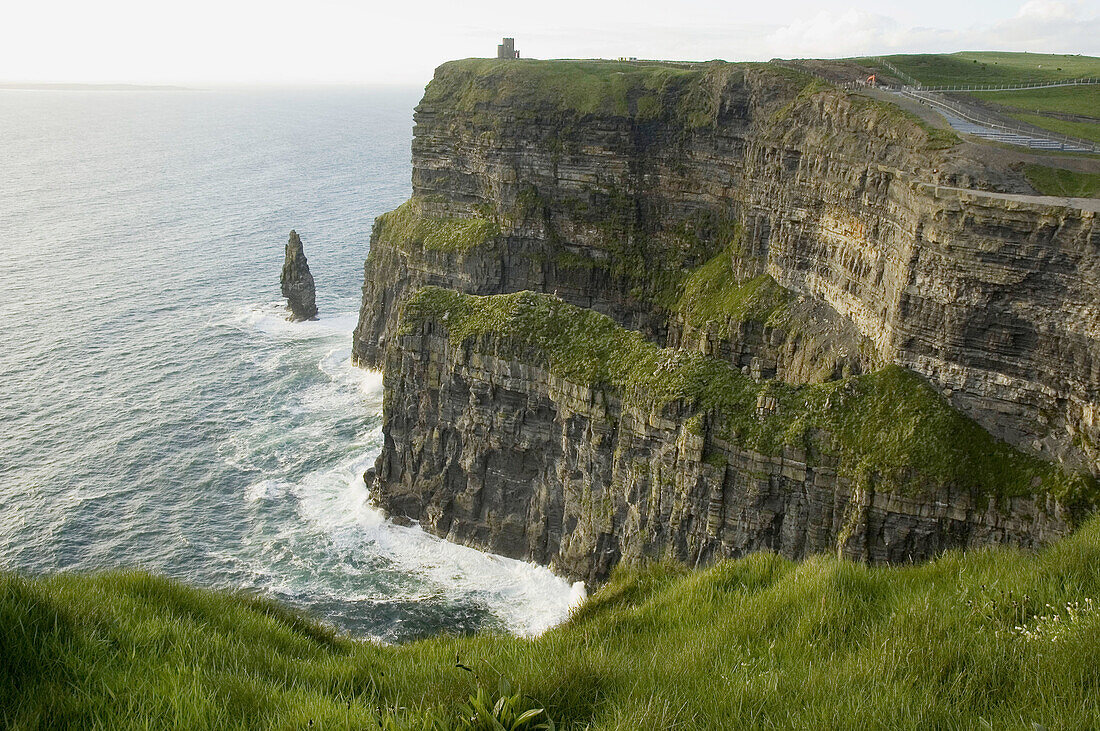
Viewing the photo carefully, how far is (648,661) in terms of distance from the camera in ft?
41.3

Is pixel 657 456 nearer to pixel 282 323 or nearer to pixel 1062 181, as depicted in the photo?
pixel 1062 181

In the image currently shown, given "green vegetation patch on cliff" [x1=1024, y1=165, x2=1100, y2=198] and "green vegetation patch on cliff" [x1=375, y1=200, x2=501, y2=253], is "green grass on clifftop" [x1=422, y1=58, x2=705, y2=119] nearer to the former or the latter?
"green vegetation patch on cliff" [x1=375, y1=200, x2=501, y2=253]

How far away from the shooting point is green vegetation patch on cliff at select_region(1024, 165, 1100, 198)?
3978 centimetres

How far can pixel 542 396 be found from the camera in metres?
47.0

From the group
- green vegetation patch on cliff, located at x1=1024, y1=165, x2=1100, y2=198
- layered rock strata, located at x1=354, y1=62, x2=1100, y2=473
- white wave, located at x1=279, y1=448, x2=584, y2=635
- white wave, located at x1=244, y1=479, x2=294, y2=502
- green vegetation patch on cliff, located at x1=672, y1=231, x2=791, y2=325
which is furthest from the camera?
green vegetation patch on cliff, located at x1=672, y1=231, x2=791, y2=325

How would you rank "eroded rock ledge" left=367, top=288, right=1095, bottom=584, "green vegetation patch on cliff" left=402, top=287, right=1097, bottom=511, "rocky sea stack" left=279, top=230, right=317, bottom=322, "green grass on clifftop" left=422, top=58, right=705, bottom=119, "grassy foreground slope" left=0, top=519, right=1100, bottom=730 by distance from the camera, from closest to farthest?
"grassy foreground slope" left=0, top=519, right=1100, bottom=730 → "green vegetation patch on cliff" left=402, top=287, right=1097, bottom=511 → "eroded rock ledge" left=367, top=288, right=1095, bottom=584 → "green grass on clifftop" left=422, top=58, right=705, bottom=119 → "rocky sea stack" left=279, top=230, right=317, bottom=322

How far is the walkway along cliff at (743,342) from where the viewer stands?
3725 cm

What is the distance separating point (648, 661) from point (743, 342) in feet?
167

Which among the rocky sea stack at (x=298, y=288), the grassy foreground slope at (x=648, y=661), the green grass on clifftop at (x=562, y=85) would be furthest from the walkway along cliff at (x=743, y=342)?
the grassy foreground slope at (x=648, y=661)

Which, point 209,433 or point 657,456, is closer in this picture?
point 657,456

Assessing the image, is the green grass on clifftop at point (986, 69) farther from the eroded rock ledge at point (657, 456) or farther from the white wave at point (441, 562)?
the white wave at point (441, 562)

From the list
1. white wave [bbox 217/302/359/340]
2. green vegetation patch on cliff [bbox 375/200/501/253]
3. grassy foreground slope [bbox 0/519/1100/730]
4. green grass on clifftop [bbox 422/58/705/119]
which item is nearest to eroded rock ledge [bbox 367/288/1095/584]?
grassy foreground slope [bbox 0/519/1100/730]

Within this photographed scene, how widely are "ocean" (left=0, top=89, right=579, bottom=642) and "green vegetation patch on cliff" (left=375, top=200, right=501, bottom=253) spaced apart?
1223cm

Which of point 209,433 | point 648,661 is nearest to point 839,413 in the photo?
point 648,661
